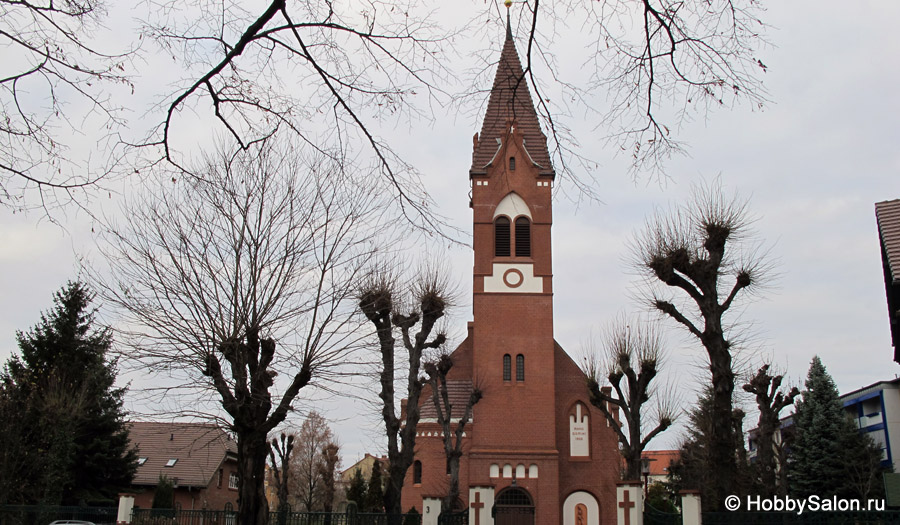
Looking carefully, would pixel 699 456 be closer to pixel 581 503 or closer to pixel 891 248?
pixel 581 503

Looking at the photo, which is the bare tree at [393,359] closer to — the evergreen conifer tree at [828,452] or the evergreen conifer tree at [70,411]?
the evergreen conifer tree at [70,411]

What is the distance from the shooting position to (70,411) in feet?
81.4

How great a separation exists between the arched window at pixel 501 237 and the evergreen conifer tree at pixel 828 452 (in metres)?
15.5

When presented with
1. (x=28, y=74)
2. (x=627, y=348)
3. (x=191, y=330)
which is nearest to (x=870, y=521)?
(x=627, y=348)

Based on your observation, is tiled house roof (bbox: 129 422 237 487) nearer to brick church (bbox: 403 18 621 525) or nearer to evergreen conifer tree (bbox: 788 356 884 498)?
brick church (bbox: 403 18 621 525)

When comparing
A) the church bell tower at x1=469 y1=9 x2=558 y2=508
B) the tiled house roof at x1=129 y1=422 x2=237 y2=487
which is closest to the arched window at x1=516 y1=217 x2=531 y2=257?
the church bell tower at x1=469 y1=9 x2=558 y2=508

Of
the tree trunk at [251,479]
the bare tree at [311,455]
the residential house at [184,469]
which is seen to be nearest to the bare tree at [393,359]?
the tree trunk at [251,479]

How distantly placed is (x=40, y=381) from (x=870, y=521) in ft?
84.1

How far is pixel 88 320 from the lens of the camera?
28.5 metres

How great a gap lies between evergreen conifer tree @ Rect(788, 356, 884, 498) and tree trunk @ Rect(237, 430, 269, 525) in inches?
1069

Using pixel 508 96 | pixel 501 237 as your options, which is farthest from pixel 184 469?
pixel 508 96

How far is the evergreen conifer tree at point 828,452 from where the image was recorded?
103ft

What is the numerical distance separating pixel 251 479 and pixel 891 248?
16.7 meters

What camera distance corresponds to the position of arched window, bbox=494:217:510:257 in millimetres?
32844
